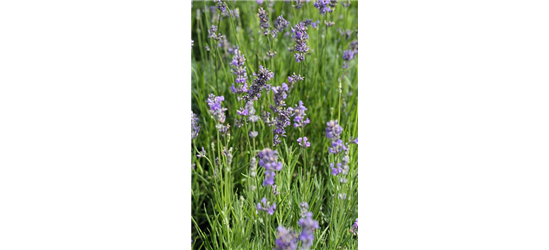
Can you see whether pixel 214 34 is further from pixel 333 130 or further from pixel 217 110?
pixel 333 130

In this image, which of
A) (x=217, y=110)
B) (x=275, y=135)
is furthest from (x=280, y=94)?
(x=217, y=110)

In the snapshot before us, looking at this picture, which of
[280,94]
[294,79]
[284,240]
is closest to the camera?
[284,240]

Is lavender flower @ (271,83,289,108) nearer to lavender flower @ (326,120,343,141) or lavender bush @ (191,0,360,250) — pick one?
lavender bush @ (191,0,360,250)

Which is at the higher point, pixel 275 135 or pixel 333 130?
pixel 333 130

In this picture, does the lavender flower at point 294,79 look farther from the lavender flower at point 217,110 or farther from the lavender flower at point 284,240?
the lavender flower at point 284,240

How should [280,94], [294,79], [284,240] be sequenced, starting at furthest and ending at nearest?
[294,79], [280,94], [284,240]

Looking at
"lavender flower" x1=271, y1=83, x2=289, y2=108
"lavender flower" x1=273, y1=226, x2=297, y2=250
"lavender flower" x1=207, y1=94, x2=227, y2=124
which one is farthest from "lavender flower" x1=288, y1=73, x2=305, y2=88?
"lavender flower" x1=273, y1=226, x2=297, y2=250

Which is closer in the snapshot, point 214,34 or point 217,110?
point 217,110

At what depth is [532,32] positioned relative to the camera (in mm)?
1917

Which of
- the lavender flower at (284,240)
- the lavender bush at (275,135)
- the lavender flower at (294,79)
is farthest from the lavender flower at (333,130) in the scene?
the lavender flower at (294,79)
